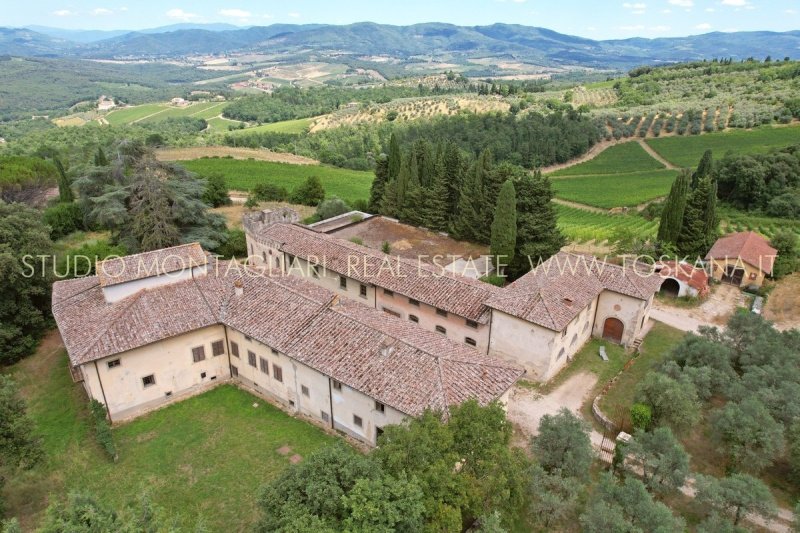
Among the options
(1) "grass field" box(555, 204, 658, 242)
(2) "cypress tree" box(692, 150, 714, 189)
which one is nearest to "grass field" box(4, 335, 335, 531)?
(1) "grass field" box(555, 204, 658, 242)

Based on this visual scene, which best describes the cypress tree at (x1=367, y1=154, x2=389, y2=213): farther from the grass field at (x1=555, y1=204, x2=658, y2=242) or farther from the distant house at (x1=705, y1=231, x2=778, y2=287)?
the distant house at (x1=705, y1=231, x2=778, y2=287)

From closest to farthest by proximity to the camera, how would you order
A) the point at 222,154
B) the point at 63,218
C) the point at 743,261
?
the point at 743,261 < the point at 63,218 < the point at 222,154

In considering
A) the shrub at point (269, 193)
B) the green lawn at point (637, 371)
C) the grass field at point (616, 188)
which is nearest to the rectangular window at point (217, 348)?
the green lawn at point (637, 371)

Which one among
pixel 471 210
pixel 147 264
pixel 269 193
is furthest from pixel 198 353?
pixel 269 193

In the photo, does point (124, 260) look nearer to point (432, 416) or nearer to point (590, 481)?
point (432, 416)

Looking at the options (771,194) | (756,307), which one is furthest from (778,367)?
(771,194)

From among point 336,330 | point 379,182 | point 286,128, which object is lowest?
point 286,128

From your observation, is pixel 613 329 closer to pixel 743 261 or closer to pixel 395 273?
pixel 395 273

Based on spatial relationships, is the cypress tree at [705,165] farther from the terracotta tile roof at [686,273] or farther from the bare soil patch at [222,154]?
the bare soil patch at [222,154]

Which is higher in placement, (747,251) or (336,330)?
(336,330)
